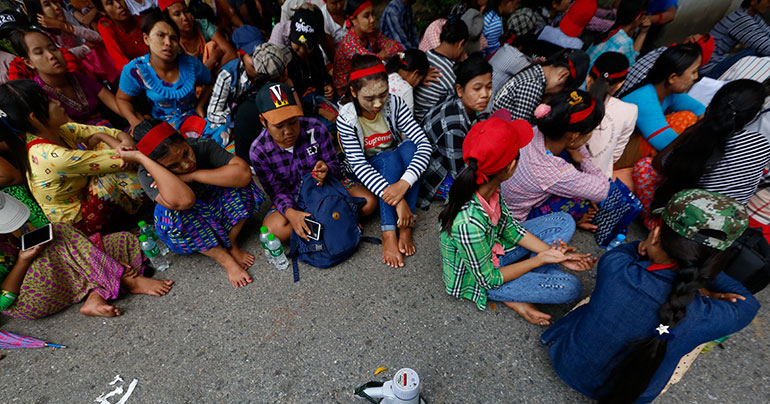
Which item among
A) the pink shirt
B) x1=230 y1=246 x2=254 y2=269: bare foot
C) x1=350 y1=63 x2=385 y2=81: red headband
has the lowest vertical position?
x1=230 y1=246 x2=254 y2=269: bare foot

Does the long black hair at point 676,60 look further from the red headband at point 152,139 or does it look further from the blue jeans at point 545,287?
the red headband at point 152,139

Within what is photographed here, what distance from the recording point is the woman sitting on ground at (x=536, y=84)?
2.92m

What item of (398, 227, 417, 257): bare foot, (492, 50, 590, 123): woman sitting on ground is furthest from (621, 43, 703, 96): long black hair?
(398, 227, 417, 257): bare foot

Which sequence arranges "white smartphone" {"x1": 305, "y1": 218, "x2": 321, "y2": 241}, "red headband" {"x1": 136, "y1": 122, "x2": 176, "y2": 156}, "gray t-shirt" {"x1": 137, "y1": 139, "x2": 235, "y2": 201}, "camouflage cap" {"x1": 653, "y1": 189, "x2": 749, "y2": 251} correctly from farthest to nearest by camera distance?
"white smartphone" {"x1": 305, "y1": 218, "x2": 321, "y2": 241} < "gray t-shirt" {"x1": 137, "y1": 139, "x2": 235, "y2": 201} < "red headband" {"x1": 136, "y1": 122, "x2": 176, "y2": 156} < "camouflage cap" {"x1": 653, "y1": 189, "x2": 749, "y2": 251}

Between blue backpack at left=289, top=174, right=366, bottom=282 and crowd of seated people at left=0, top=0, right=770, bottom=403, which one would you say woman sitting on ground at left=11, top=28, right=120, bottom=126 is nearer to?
crowd of seated people at left=0, top=0, right=770, bottom=403

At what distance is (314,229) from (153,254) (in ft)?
4.43

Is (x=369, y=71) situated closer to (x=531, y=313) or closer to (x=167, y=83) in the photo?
(x=531, y=313)

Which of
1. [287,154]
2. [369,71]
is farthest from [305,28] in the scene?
[287,154]

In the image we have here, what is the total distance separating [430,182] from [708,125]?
6.30 ft

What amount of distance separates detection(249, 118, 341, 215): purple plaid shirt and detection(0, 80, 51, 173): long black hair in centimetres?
139

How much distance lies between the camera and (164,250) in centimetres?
276

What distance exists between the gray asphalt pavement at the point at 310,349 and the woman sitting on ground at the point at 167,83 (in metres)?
1.77

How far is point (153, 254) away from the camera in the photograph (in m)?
2.60

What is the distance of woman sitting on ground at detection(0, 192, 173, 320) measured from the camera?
207 centimetres
